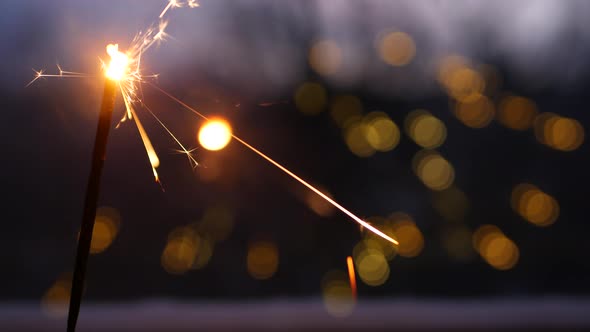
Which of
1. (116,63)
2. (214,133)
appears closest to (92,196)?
(116,63)

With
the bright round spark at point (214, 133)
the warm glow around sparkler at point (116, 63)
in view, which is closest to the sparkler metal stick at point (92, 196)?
the warm glow around sparkler at point (116, 63)

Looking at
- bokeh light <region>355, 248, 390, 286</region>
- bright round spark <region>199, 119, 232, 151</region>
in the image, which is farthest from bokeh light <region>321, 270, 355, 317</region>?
bright round spark <region>199, 119, 232, 151</region>

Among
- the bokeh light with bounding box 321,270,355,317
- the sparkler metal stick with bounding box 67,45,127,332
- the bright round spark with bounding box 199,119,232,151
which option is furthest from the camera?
the bokeh light with bounding box 321,270,355,317

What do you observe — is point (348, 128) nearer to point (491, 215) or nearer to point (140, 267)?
point (491, 215)

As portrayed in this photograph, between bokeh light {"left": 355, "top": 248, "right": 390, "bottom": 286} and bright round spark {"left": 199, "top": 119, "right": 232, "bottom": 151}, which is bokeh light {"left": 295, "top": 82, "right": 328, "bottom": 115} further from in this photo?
bright round spark {"left": 199, "top": 119, "right": 232, "bottom": 151}

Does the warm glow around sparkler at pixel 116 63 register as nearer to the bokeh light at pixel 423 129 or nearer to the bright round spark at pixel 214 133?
the bright round spark at pixel 214 133

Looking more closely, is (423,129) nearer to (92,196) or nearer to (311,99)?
(311,99)
